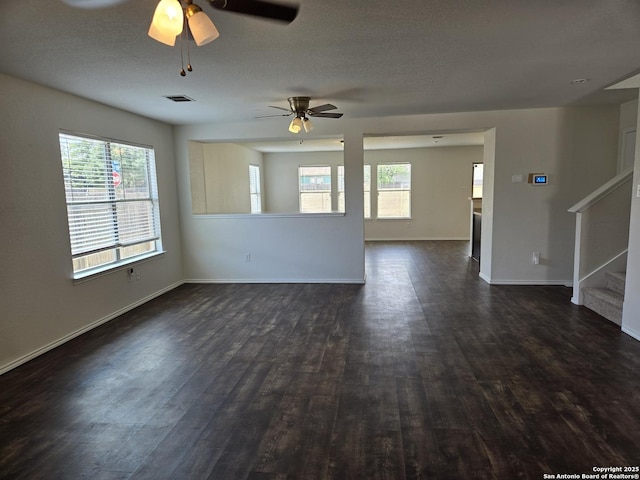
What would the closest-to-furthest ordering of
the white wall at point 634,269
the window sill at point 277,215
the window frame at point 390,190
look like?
the white wall at point 634,269 → the window sill at point 277,215 → the window frame at point 390,190

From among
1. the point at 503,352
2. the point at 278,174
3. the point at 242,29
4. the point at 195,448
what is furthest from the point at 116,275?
the point at 278,174

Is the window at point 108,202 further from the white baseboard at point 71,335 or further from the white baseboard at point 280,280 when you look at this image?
the white baseboard at point 280,280

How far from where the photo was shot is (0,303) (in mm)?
2961

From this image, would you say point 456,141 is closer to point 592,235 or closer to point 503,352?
point 592,235

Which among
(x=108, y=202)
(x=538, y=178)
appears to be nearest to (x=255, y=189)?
(x=108, y=202)

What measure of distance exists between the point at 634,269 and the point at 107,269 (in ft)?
17.5

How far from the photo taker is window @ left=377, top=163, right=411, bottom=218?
975cm

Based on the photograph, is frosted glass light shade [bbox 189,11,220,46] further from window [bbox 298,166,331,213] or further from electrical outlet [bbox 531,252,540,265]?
window [bbox 298,166,331,213]

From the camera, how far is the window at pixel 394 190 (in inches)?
384

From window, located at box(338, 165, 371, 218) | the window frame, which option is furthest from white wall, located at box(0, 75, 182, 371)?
the window frame

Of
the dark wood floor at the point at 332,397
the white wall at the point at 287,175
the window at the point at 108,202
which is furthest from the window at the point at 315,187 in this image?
the dark wood floor at the point at 332,397

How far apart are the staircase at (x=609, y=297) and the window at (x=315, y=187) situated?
6.74 m

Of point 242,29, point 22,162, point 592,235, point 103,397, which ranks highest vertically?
point 242,29

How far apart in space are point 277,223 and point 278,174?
4.94 metres
